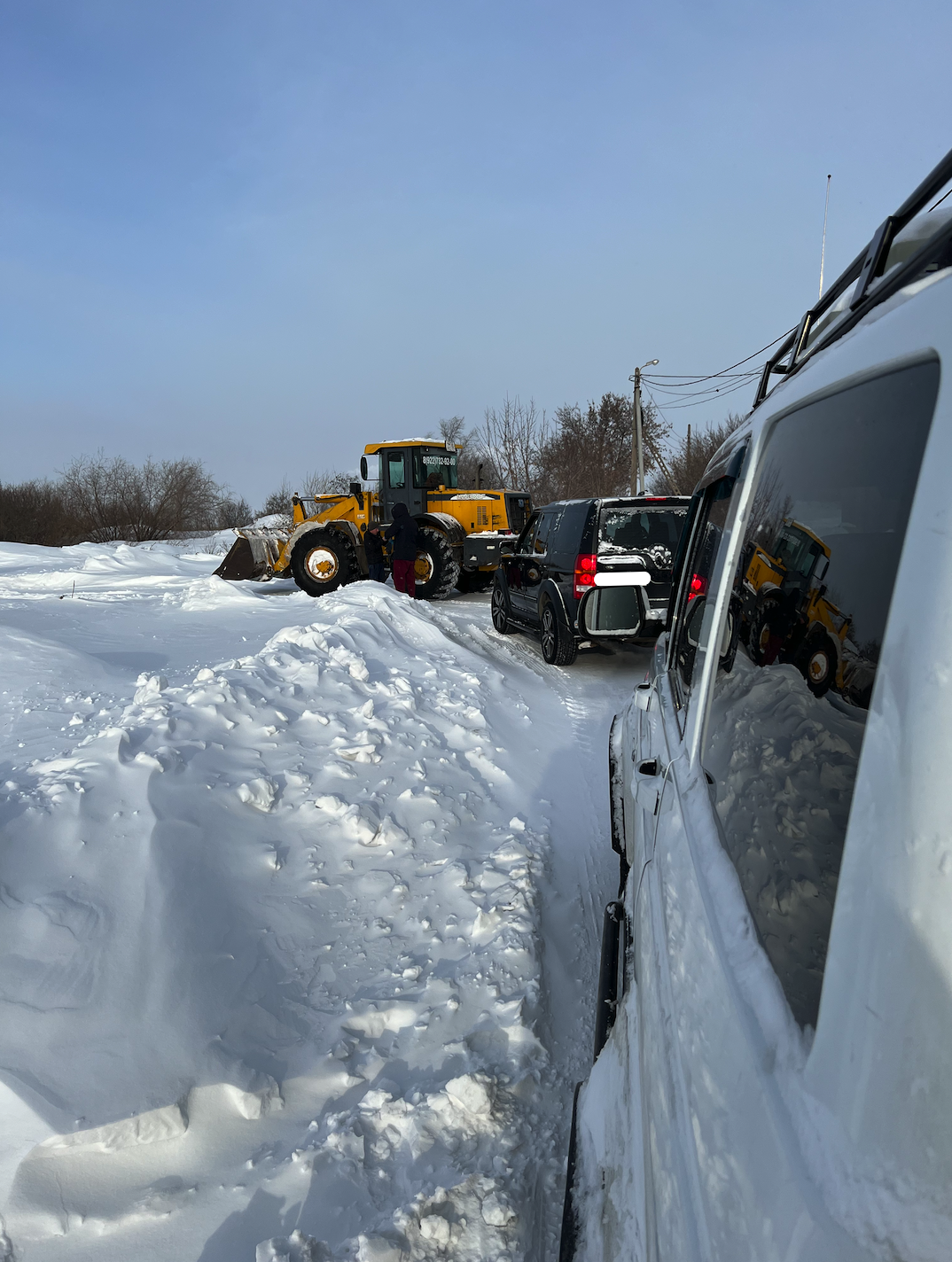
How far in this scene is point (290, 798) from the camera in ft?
12.4

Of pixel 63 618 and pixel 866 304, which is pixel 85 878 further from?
pixel 63 618

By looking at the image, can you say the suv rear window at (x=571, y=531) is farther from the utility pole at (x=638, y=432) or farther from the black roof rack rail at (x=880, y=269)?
the utility pole at (x=638, y=432)

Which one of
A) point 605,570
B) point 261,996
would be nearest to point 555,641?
point 605,570

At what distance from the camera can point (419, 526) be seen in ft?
47.0

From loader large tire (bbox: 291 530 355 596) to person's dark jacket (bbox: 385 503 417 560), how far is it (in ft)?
9.13

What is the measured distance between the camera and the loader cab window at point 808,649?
2.95ft

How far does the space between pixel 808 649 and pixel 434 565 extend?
12691 mm

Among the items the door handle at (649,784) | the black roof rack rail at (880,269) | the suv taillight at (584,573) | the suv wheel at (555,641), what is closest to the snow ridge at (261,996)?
the door handle at (649,784)

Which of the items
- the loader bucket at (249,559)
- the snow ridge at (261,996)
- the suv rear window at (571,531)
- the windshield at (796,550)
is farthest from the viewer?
the loader bucket at (249,559)

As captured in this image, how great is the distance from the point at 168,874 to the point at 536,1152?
162 cm

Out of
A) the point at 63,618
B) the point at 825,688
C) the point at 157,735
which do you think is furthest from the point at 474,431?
the point at 825,688

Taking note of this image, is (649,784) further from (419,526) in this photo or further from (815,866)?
(419,526)

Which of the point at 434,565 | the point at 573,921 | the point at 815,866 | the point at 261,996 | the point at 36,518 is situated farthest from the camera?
the point at 36,518

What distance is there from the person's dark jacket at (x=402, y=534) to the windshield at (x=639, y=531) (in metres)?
5.20
